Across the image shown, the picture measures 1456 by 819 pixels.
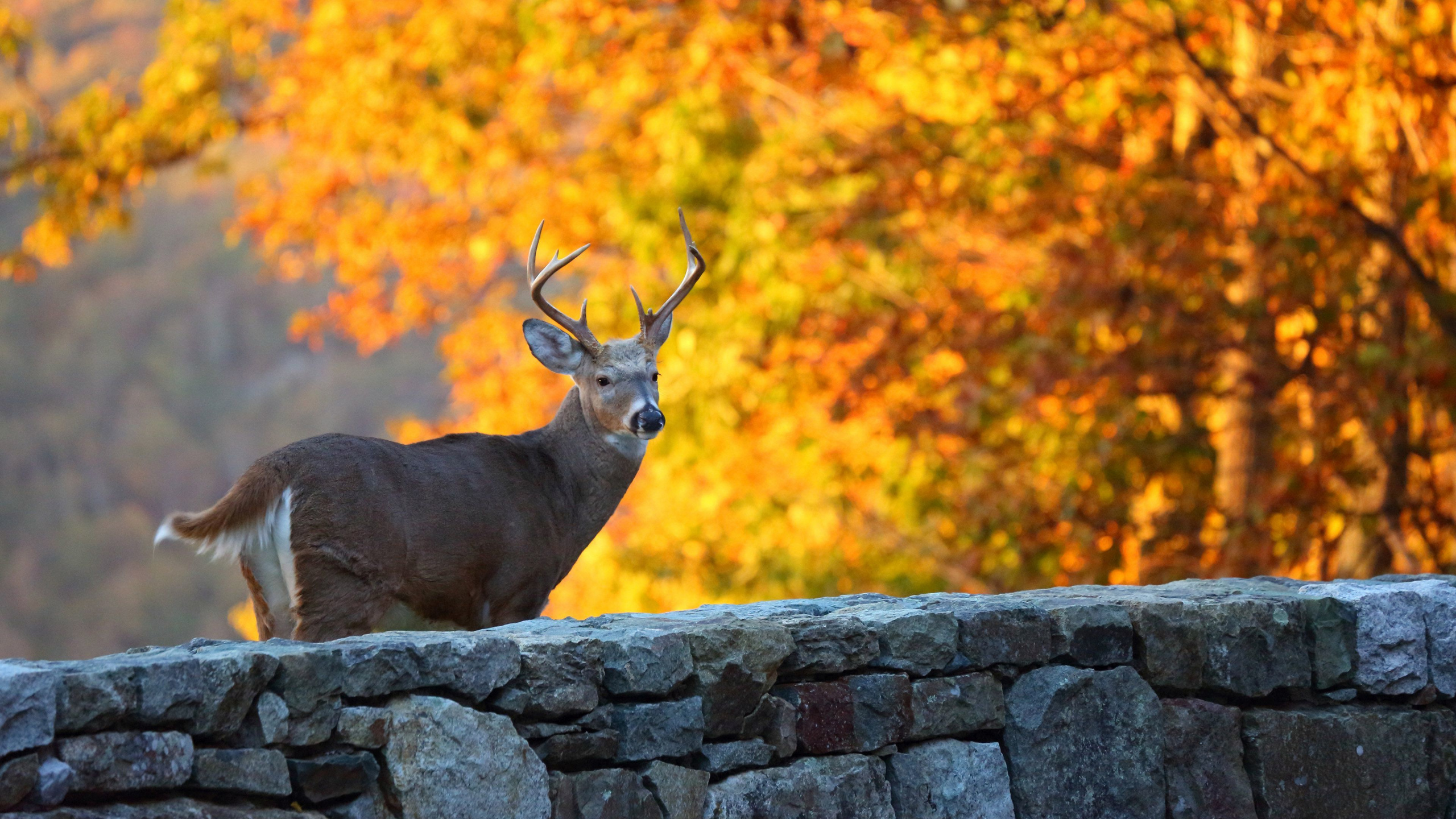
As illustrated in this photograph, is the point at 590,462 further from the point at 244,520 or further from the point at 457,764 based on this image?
the point at 457,764

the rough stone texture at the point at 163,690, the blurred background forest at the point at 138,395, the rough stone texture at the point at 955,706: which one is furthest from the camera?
the blurred background forest at the point at 138,395

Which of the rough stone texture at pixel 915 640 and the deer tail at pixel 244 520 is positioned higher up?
the deer tail at pixel 244 520

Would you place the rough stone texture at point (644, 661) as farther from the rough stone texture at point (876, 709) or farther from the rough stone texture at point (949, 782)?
the rough stone texture at point (949, 782)

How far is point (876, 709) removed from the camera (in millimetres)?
3258

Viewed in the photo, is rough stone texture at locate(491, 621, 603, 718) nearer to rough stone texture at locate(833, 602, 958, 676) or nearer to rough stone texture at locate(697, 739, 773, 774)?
rough stone texture at locate(697, 739, 773, 774)

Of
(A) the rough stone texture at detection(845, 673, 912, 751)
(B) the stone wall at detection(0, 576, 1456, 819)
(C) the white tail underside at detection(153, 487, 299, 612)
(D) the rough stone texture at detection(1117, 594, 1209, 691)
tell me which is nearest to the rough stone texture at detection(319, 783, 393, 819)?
(B) the stone wall at detection(0, 576, 1456, 819)

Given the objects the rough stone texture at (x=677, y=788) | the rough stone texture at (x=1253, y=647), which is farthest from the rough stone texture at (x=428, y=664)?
the rough stone texture at (x=1253, y=647)

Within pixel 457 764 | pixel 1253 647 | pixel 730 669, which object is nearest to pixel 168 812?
pixel 457 764

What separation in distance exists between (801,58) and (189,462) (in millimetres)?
25754

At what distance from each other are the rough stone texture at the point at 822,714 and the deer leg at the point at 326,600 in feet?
4.29

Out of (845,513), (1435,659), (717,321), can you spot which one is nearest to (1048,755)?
(1435,659)

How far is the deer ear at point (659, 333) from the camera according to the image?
17.5 ft

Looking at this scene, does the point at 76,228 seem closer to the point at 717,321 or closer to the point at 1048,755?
the point at 717,321

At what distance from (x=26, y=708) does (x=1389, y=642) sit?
121 inches
